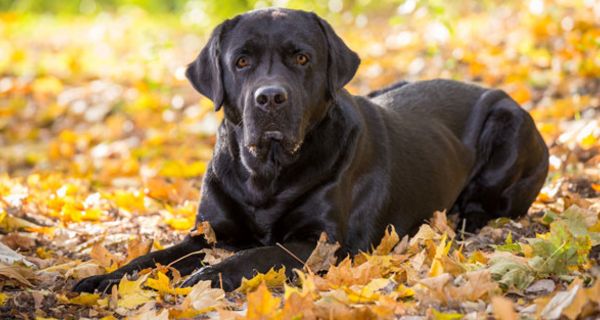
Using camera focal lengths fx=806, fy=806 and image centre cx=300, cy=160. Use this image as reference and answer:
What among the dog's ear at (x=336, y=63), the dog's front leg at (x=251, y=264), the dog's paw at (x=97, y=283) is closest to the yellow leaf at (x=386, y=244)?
the dog's front leg at (x=251, y=264)

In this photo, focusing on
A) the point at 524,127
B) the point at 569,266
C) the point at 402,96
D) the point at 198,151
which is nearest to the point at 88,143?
the point at 198,151

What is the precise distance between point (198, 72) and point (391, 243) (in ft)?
4.42

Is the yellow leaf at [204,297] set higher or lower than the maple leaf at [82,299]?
Answer: higher

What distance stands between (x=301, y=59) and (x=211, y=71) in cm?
52

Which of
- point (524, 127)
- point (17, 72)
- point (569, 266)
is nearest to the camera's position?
point (569, 266)

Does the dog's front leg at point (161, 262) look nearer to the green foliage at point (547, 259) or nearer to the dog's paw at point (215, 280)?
the dog's paw at point (215, 280)

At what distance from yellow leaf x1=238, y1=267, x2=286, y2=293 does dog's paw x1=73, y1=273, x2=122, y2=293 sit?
0.61m

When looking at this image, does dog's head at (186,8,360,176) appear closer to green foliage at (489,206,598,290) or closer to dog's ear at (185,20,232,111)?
dog's ear at (185,20,232,111)

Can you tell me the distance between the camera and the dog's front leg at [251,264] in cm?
350

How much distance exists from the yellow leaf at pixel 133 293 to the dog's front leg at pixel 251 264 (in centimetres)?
17

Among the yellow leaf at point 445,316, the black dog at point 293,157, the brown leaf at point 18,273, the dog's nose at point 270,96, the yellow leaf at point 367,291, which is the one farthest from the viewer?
the black dog at point 293,157

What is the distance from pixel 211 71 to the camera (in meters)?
4.21

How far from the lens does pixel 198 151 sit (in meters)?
7.99

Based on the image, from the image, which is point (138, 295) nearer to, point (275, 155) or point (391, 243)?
point (275, 155)
